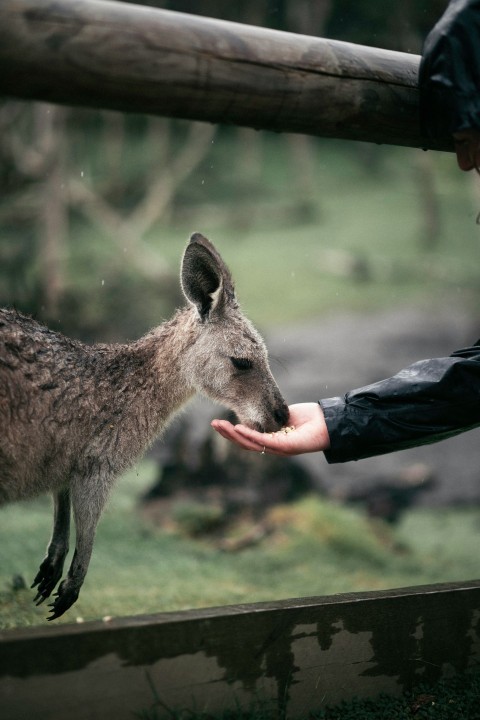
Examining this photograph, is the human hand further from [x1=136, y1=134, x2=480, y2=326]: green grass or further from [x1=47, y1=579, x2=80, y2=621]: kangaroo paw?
[x1=136, y1=134, x2=480, y2=326]: green grass

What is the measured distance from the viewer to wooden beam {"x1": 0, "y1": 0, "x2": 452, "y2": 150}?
185 cm

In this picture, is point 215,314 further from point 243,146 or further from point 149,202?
point 243,146

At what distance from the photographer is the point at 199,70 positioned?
2064mm

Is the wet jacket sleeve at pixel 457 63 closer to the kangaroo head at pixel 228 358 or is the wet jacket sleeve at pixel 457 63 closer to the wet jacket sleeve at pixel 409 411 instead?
the wet jacket sleeve at pixel 409 411

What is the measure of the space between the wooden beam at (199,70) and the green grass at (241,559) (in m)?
1.99

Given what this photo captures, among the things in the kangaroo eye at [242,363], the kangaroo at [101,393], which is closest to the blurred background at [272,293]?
the kangaroo at [101,393]

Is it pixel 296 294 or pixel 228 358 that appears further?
pixel 296 294

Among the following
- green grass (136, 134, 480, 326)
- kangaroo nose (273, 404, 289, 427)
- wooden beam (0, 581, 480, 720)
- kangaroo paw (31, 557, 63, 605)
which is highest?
green grass (136, 134, 480, 326)

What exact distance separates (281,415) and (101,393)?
0.73m

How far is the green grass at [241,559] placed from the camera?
391cm

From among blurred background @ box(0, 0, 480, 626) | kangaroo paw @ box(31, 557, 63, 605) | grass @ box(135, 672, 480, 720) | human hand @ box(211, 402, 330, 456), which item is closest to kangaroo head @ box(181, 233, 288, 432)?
human hand @ box(211, 402, 330, 456)

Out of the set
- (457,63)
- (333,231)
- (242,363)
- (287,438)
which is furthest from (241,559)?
(333,231)

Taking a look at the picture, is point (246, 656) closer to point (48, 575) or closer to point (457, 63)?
point (48, 575)

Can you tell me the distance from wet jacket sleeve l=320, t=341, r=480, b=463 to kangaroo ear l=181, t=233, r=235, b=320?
37.7 inches
